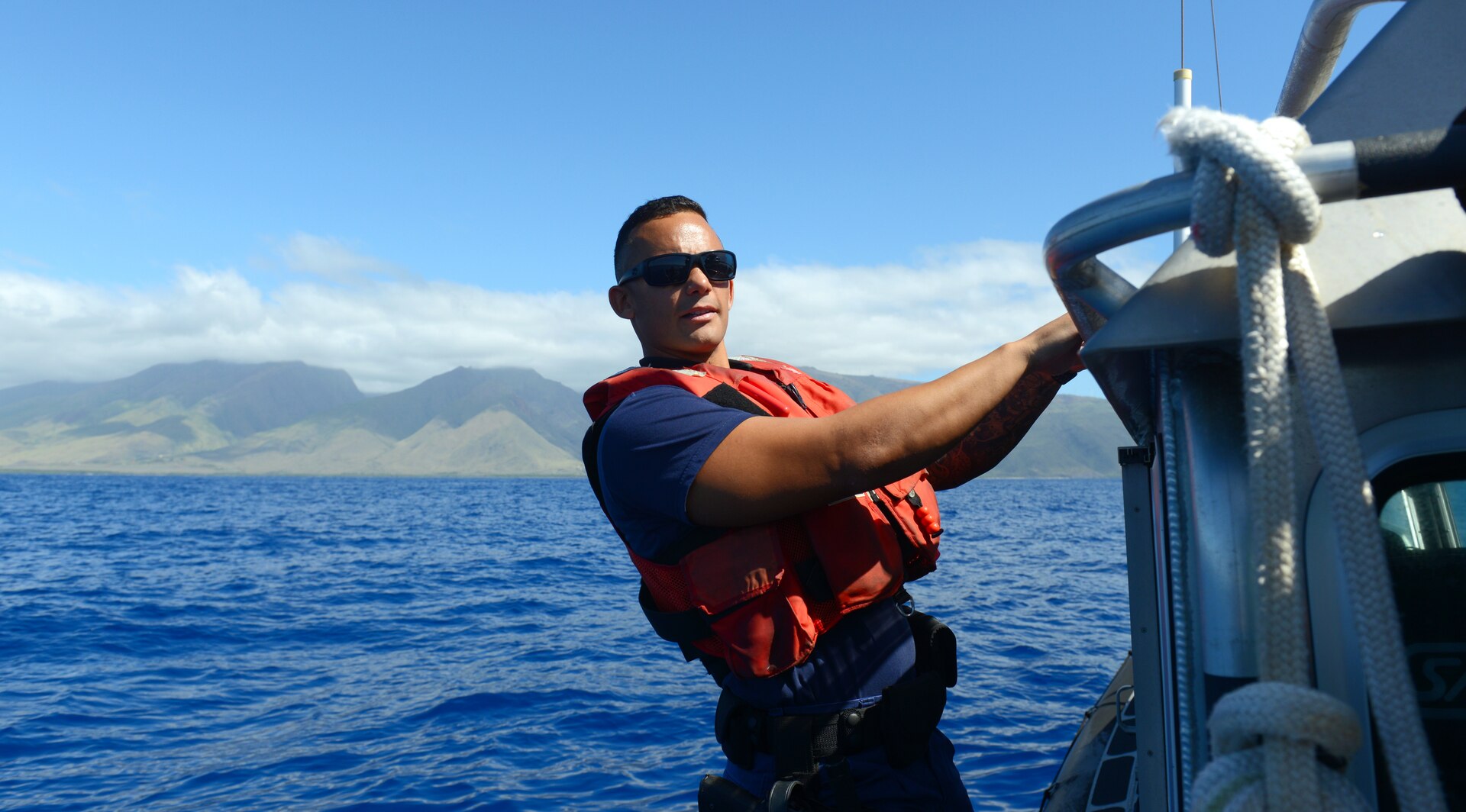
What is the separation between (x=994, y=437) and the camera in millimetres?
2828

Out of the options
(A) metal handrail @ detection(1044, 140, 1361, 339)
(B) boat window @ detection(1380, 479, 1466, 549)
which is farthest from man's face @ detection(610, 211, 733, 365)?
(B) boat window @ detection(1380, 479, 1466, 549)

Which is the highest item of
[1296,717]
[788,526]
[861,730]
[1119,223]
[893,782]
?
[1119,223]

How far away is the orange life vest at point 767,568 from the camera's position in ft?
7.47

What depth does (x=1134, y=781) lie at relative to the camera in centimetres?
394

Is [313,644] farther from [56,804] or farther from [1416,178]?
[1416,178]

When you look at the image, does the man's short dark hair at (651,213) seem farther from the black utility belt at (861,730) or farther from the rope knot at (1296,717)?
the rope knot at (1296,717)

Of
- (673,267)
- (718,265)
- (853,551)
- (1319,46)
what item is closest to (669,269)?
(673,267)

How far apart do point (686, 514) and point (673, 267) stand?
919 millimetres

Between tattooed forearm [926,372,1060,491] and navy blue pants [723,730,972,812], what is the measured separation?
2.54ft

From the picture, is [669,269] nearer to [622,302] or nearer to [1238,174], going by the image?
[622,302]

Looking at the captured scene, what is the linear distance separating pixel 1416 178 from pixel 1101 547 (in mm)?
37117

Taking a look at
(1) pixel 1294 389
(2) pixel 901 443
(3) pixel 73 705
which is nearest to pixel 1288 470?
(1) pixel 1294 389

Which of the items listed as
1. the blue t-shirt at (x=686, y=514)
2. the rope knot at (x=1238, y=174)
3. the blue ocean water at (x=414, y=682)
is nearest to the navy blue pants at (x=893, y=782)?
the blue t-shirt at (x=686, y=514)

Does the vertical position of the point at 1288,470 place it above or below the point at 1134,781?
above
